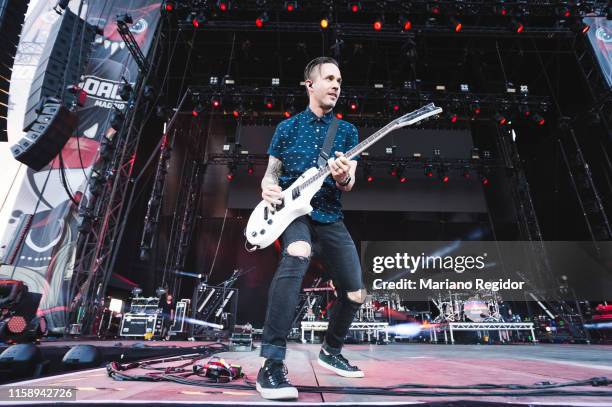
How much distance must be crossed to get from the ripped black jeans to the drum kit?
25.8 feet

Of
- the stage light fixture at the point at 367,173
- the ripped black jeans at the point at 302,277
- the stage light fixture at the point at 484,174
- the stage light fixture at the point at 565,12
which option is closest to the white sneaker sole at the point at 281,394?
the ripped black jeans at the point at 302,277

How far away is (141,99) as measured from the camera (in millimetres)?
8555

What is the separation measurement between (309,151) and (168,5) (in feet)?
26.2

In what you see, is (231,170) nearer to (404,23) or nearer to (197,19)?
(197,19)

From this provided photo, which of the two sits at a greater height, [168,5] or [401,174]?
[168,5]

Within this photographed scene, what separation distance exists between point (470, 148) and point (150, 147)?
10.8m

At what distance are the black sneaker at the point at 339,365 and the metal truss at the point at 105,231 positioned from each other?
256 inches

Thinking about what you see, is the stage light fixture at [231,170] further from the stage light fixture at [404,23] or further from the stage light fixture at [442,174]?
the stage light fixture at [442,174]

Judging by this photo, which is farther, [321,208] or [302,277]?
[321,208]

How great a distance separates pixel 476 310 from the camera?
887cm

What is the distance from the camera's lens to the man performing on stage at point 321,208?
1721 millimetres

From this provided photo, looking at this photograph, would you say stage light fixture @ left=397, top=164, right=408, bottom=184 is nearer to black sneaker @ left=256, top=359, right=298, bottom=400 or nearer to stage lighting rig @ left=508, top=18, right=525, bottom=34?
stage lighting rig @ left=508, top=18, right=525, bottom=34

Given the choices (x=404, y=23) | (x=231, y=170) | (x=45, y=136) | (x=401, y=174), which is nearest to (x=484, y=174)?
(x=401, y=174)

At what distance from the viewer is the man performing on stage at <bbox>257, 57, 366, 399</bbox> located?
1721 millimetres
